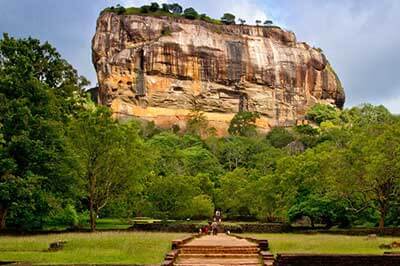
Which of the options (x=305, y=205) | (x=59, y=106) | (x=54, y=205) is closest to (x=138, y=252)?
(x=54, y=205)

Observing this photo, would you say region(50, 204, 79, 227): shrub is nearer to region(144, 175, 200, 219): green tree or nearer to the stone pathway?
region(144, 175, 200, 219): green tree

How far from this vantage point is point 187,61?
109 m

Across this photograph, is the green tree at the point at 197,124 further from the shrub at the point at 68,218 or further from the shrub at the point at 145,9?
the shrub at the point at 68,218

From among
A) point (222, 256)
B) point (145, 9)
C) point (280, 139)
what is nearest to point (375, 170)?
point (222, 256)

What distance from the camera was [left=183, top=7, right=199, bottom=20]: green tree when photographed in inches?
4603

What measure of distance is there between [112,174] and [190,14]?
86.7 meters

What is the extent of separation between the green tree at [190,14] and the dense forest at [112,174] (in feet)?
214

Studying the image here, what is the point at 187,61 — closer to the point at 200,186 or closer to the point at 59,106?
the point at 200,186

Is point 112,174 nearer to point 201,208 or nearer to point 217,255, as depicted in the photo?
point 201,208

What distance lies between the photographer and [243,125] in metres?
103

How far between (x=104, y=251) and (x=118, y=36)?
93.7m

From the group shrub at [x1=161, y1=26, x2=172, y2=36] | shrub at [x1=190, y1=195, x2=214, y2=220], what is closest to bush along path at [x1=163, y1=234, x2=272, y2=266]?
shrub at [x1=190, y1=195, x2=214, y2=220]

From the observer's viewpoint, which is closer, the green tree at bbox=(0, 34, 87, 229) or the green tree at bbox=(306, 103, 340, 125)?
the green tree at bbox=(0, 34, 87, 229)

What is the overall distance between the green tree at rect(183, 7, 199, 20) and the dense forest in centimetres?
6526
